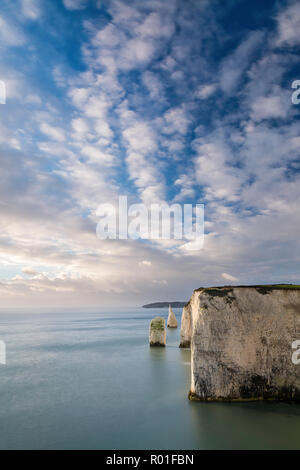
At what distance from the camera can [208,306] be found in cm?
1366

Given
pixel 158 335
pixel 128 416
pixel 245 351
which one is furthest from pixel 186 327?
pixel 128 416

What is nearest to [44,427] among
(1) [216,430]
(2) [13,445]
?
(2) [13,445]

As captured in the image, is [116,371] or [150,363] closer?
[116,371]

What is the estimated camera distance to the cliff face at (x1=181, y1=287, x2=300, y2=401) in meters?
12.9

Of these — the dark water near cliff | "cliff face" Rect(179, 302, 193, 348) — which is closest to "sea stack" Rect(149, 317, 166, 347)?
"cliff face" Rect(179, 302, 193, 348)

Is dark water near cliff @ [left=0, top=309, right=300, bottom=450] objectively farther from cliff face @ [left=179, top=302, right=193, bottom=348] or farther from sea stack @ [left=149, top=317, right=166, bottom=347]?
sea stack @ [left=149, top=317, right=166, bottom=347]

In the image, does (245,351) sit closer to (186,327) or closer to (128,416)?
(128,416)

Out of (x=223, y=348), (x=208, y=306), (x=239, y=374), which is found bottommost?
(x=239, y=374)

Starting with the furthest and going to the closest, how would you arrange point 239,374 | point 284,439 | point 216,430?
1. point 239,374
2. point 216,430
3. point 284,439

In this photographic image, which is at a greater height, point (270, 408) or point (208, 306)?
point (208, 306)

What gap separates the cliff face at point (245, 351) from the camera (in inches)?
507
